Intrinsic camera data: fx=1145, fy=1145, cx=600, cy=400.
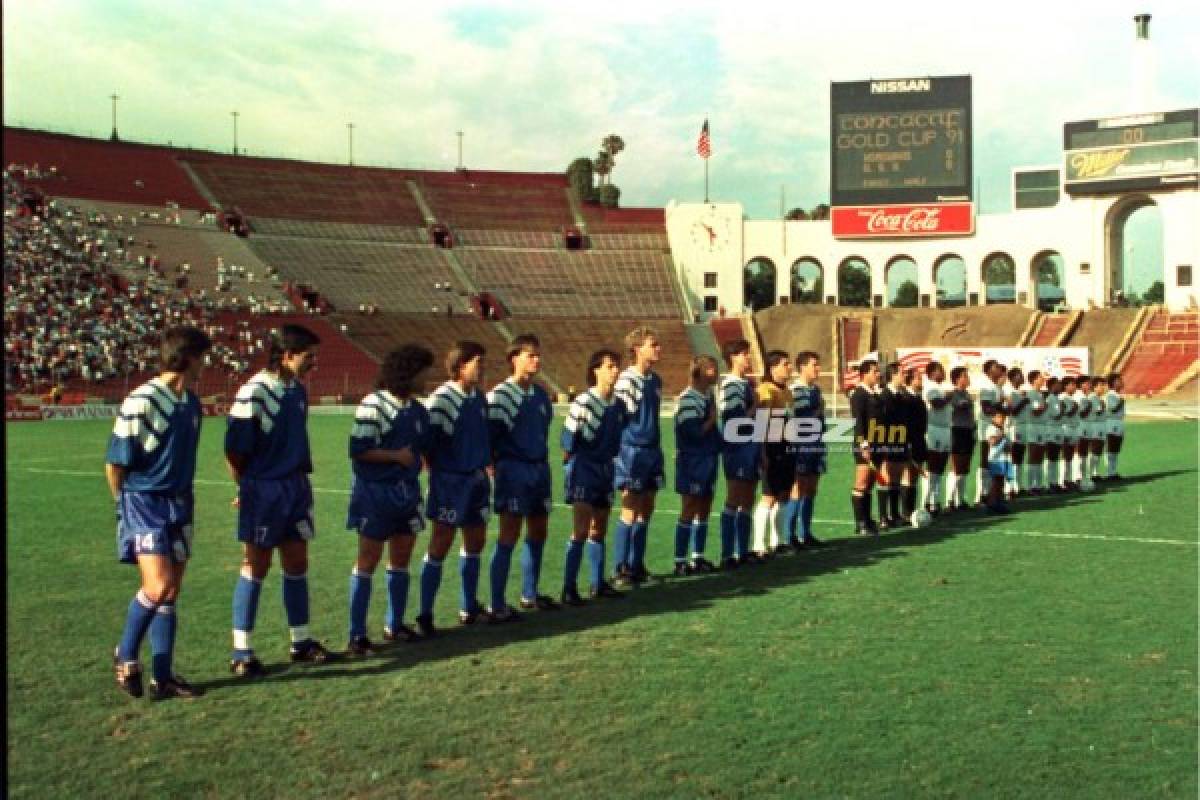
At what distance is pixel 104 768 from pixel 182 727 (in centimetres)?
71

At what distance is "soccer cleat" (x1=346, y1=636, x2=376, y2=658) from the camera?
796cm

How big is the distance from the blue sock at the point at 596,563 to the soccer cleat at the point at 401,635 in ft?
6.78

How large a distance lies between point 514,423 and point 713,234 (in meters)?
65.0

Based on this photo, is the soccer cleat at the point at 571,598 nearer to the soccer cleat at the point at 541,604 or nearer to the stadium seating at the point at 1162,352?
the soccer cleat at the point at 541,604

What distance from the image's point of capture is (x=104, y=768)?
18.5 ft

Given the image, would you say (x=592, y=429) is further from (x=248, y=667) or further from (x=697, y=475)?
(x=248, y=667)

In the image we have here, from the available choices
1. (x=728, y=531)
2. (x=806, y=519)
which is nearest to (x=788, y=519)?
(x=806, y=519)

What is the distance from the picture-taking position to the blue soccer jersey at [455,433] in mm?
8680

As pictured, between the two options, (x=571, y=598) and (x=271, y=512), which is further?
(x=571, y=598)

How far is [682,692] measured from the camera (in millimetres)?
6895

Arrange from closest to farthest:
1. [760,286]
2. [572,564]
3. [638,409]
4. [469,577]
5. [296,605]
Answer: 1. [296,605]
2. [469,577]
3. [572,564]
4. [638,409]
5. [760,286]

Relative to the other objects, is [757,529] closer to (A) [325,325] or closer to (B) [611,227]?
(A) [325,325]

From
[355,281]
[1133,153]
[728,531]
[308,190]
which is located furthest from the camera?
[308,190]

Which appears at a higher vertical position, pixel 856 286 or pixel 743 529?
pixel 856 286
